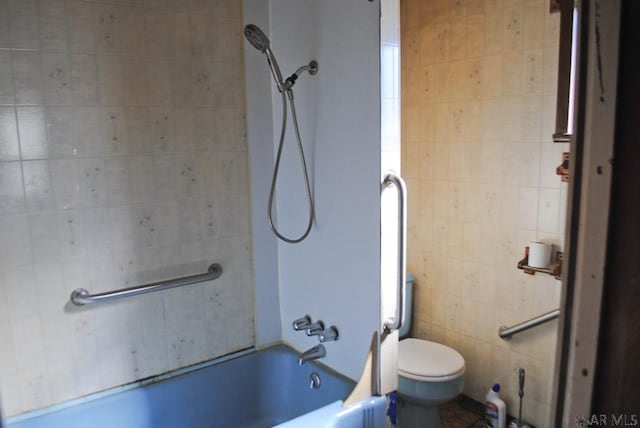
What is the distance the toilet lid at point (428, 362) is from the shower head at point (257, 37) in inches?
66.3

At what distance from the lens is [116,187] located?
1.93 metres

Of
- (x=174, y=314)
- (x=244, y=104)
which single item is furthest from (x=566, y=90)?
(x=174, y=314)

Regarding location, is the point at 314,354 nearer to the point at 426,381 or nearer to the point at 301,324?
the point at 301,324

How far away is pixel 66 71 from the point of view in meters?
1.79

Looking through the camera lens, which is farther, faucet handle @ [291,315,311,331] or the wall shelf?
the wall shelf

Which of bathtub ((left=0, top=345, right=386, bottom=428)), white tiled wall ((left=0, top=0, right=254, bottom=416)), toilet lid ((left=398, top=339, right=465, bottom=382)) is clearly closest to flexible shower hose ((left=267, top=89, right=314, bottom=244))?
white tiled wall ((left=0, top=0, right=254, bottom=416))

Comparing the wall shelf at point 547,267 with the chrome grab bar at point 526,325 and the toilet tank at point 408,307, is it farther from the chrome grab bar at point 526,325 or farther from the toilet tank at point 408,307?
the toilet tank at point 408,307

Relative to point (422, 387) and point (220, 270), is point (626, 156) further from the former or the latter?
point (422, 387)

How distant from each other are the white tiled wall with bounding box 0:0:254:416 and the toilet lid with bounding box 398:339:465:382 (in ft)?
2.91

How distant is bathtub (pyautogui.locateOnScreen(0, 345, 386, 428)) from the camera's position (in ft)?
5.88

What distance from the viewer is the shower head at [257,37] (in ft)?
6.31

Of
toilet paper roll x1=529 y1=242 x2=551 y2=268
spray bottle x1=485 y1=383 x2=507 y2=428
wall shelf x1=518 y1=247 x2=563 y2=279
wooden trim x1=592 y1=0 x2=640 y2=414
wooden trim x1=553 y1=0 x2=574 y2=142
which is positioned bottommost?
spray bottle x1=485 y1=383 x2=507 y2=428

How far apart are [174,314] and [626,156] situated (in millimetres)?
1904

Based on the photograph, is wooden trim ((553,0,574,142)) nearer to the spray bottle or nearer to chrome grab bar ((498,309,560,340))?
chrome grab bar ((498,309,560,340))
